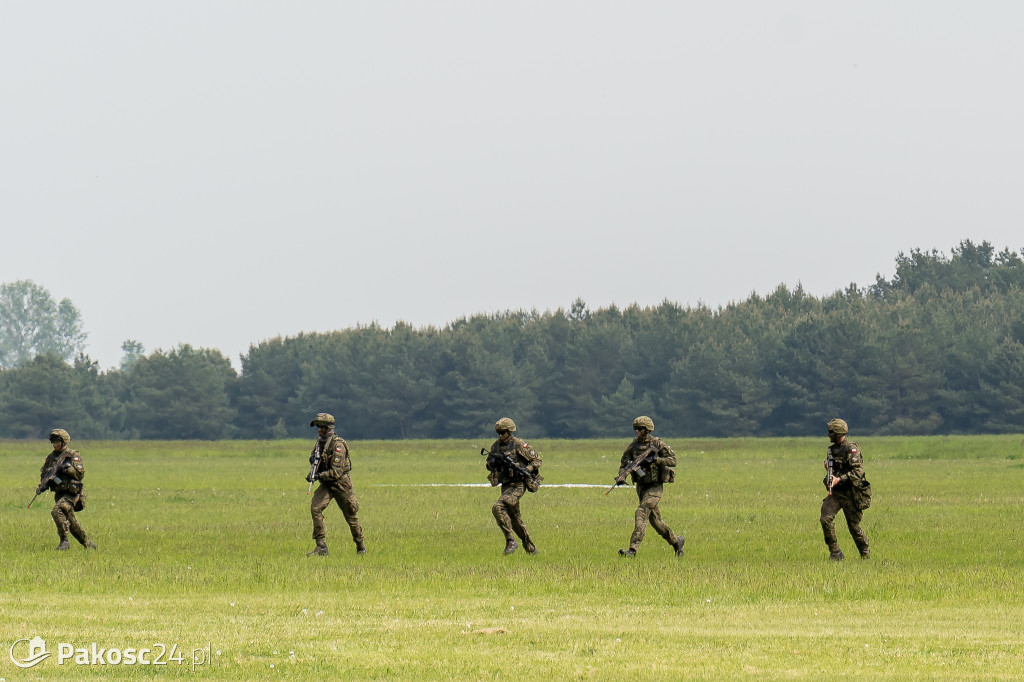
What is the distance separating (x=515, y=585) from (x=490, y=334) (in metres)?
133

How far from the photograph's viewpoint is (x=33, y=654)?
13.0 meters

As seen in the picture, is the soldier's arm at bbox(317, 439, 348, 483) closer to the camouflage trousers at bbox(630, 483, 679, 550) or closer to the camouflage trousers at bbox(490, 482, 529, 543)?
the camouflage trousers at bbox(490, 482, 529, 543)

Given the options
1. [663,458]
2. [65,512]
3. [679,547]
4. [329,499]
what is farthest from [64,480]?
[679,547]

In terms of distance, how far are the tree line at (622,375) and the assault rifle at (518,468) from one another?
324ft

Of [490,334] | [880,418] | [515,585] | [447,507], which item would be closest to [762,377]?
[880,418]

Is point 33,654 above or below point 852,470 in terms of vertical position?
below

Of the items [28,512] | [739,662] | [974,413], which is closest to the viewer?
[739,662]

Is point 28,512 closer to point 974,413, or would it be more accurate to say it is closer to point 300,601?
point 300,601

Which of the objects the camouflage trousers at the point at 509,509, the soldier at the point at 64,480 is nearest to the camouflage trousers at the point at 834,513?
the camouflage trousers at the point at 509,509

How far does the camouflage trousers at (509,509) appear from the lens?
2216 cm

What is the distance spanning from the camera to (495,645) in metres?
13.5

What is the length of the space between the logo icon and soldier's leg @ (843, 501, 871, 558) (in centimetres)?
1176

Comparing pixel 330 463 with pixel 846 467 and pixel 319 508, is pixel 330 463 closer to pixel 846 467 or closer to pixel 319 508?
pixel 319 508

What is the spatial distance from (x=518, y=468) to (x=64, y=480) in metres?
7.21
